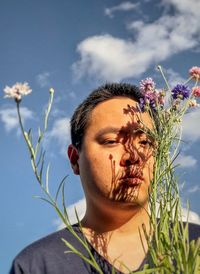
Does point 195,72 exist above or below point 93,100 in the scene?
below

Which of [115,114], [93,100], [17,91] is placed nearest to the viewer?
[17,91]

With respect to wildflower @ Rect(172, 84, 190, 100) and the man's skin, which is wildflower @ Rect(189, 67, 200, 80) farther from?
the man's skin

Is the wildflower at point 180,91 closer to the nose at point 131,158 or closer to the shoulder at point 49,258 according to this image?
the nose at point 131,158

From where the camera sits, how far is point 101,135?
1.44 m

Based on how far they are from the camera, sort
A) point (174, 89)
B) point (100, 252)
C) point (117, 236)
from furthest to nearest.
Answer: point (117, 236) → point (100, 252) → point (174, 89)

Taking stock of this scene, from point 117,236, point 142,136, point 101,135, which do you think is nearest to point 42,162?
point 142,136

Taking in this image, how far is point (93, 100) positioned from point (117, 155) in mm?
464

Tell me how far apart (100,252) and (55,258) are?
0.25 m

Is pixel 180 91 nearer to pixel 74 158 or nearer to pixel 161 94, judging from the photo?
pixel 161 94

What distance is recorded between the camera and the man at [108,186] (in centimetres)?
124

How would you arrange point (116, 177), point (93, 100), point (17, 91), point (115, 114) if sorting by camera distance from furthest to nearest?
point (93, 100) → point (115, 114) → point (116, 177) → point (17, 91)

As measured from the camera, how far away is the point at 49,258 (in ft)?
5.10

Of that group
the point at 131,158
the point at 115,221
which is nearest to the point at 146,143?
the point at 131,158

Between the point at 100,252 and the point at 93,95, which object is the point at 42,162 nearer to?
the point at 100,252
